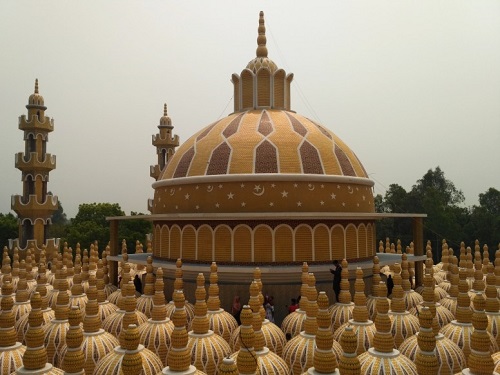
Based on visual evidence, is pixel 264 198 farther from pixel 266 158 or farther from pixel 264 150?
pixel 264 150

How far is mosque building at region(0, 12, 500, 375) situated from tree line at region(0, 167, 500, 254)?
54.6 feet

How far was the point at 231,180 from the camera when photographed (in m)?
12.6

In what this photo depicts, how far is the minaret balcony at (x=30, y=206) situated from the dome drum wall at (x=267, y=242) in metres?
11.8

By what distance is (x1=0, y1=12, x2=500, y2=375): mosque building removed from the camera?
5.38 metres

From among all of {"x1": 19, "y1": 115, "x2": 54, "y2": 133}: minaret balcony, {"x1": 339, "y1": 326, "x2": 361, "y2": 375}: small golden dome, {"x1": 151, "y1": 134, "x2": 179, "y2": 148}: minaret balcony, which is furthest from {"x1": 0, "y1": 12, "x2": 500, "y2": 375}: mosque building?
{"x1": 19, "y1": 115, "x2": 54, "y2": 133}: minaret balcony

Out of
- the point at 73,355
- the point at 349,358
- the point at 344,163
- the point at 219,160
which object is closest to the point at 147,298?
the point at 219,160

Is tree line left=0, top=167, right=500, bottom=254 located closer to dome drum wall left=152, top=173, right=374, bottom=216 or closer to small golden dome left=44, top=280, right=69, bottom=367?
dome drum wall left=152, top=173, right=374, bottom=216

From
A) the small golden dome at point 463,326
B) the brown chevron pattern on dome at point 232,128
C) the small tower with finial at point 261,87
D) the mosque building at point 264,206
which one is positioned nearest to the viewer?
the small golden dome at point 463,326

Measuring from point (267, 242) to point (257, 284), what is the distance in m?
4.40

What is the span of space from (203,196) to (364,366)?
26.4 ft

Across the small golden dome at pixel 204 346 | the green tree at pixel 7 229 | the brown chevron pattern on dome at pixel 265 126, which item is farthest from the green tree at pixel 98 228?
the small golden dome at pixel 204 346

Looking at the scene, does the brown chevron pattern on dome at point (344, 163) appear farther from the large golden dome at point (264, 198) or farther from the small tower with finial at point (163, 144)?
the small tower with finial at point (163, 144)

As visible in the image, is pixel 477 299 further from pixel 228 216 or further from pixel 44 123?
pixel 44 123

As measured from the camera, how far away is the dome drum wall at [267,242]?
11945 millimetres
